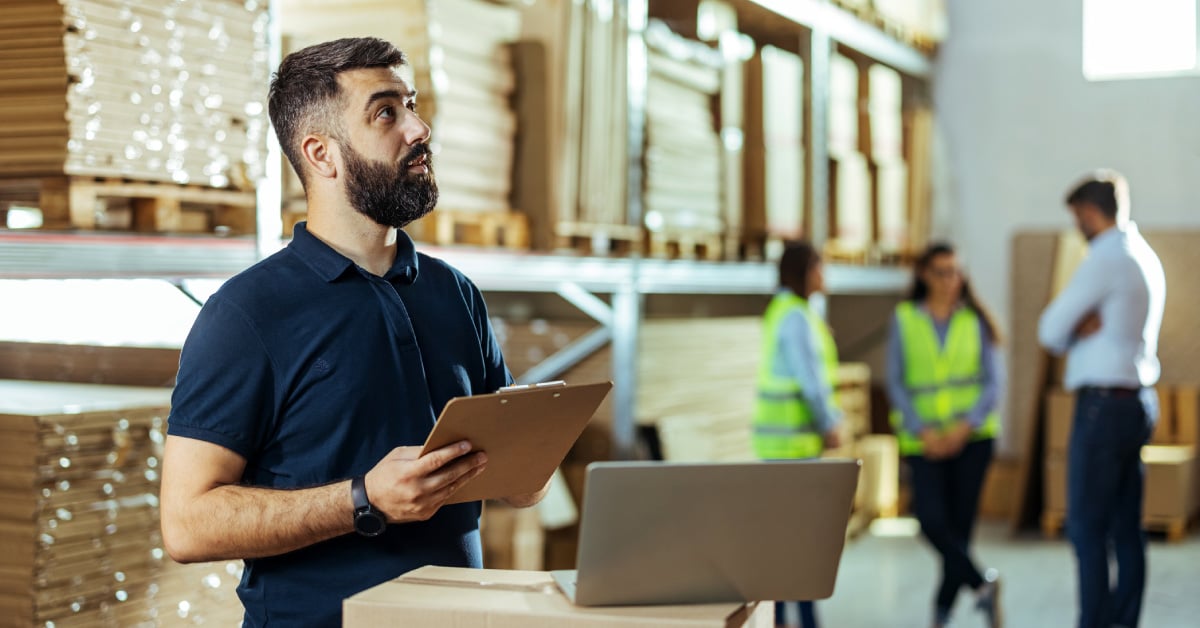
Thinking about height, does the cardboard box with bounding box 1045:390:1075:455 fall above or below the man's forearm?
below

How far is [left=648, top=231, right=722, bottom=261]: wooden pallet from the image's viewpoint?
7184 millimetres

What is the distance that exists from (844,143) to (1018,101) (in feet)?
10.1

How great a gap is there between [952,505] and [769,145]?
2.79 metres

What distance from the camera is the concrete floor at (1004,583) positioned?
7262mm

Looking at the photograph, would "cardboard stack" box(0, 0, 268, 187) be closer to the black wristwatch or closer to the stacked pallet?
the black wristwatch

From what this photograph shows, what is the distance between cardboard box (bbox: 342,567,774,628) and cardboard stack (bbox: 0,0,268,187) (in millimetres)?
1971

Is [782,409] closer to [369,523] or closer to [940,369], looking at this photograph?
[940,369]

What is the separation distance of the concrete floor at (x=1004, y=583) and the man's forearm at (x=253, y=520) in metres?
5.16

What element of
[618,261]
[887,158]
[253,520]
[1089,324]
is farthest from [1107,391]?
[887,158]

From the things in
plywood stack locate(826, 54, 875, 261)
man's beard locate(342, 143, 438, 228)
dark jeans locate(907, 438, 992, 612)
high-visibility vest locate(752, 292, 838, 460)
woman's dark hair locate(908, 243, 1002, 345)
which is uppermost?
plywood stack locate(826, 54, 875, 261)

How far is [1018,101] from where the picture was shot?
12.0 meters

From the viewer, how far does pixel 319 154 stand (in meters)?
2.76

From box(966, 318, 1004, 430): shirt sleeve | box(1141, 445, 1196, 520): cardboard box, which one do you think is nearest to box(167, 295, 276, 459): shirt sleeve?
box(966, 318, 1004, 430): shirt sleeve

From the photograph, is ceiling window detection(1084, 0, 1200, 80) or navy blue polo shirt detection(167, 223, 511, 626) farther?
ceiling window detection(1084, 0, 1200, 80)
